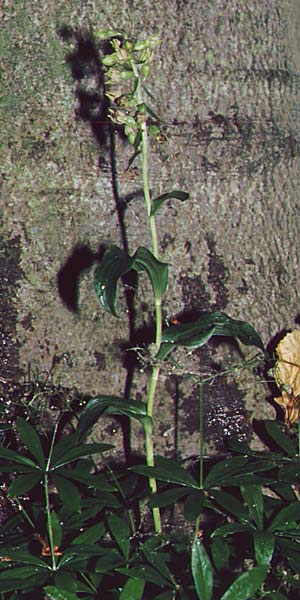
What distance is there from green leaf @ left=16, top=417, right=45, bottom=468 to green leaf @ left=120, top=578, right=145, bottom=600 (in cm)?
26

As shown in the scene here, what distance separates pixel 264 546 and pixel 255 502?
0.33ft

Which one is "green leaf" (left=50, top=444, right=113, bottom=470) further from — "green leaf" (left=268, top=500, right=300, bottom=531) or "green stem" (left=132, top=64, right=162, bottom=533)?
"green leaf" (left=268, top=500, right=300, bottom=531)

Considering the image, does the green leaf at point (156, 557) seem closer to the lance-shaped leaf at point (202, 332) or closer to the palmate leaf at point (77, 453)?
the palmate leaf at point (77, 453)

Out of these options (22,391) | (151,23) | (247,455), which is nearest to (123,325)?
(22,391)

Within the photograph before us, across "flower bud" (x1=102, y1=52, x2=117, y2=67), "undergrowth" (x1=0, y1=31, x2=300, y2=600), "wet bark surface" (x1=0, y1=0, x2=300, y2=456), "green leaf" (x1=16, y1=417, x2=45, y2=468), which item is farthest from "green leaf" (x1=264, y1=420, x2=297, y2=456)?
"flower bud" (x1=102, y1=52, x2=117, y2=67)

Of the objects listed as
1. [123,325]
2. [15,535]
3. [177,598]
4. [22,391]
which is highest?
[123,325]

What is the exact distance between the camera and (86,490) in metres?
1.51

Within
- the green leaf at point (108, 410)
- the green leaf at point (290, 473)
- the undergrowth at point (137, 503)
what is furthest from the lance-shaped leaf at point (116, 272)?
the green leaf at point (290, 473)

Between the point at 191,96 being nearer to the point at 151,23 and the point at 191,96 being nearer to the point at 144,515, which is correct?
the point at 151,23

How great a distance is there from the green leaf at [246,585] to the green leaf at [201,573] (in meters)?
0.03

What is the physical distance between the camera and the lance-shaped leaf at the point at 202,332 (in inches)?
53.9

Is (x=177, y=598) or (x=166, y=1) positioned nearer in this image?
(x=177, y=598)

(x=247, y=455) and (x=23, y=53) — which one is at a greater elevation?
(x=23, y=53)

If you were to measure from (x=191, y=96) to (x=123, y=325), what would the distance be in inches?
18.8
